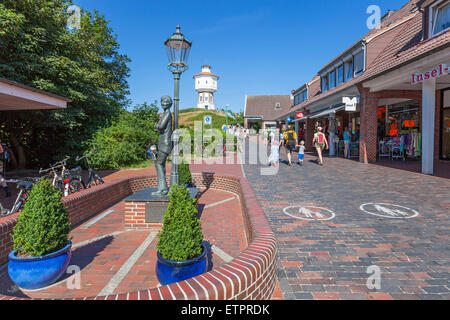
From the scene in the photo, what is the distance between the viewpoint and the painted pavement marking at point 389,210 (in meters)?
5.30

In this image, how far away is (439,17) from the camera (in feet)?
33.1

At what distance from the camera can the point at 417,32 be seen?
11875 mm

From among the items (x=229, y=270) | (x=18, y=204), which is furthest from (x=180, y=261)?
(x=18, y=204)

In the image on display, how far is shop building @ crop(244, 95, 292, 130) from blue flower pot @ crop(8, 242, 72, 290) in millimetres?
48686

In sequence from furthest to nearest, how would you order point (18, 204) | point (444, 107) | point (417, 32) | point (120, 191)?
point (444, 107) < point (417, 32) < point (120, 191) < point (18, 204)

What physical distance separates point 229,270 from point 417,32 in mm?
14125

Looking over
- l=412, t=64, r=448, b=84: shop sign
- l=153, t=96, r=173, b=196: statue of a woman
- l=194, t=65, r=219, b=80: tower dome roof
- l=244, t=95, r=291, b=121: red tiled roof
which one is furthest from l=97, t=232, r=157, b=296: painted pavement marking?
l=194, t=65, r=219, b=80: tower dome roof

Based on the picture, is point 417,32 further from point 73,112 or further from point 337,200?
point 73,112

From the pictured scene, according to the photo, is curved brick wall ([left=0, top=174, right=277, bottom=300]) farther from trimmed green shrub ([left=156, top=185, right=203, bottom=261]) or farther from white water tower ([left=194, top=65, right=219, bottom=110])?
white water tower ([left=194, top=65, right=219, bottom=110])

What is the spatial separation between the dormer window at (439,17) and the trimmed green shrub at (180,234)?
38.3 feet

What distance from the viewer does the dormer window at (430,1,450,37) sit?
9719mm

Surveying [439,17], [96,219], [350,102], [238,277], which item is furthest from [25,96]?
[350,102]

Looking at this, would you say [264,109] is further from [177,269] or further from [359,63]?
[177,269]

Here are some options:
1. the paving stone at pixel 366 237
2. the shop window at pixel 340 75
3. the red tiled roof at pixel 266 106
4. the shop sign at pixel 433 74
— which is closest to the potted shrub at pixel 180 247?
the paving stone at pixel 366 237
